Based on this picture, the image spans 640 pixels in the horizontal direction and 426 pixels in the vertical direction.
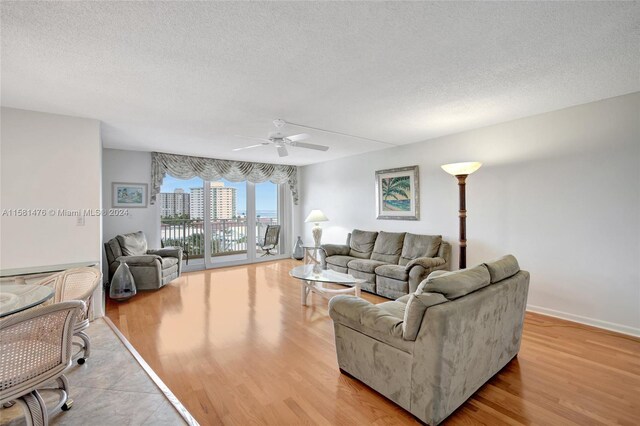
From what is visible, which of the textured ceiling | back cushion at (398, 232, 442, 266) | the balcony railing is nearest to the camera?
the textured ceiling

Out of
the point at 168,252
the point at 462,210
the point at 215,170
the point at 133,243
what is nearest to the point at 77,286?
the point at 133,243

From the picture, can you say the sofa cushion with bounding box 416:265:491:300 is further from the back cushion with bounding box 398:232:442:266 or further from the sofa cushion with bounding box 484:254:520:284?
the back cushion with bounding box 398:232:442:266

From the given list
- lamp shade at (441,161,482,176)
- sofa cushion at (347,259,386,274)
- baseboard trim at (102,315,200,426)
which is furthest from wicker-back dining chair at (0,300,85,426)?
lamp shade at (441,161,482,176)

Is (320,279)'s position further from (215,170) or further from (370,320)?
(215,170)

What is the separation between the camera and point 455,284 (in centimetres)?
184

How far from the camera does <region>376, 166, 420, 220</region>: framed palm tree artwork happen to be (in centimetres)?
504

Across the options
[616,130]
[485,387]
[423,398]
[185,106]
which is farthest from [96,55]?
[616,130]

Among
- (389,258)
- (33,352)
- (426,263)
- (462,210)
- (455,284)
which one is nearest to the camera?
(33,352)

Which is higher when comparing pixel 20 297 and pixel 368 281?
pixel 20 297

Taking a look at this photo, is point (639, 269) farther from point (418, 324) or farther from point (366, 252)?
point (366, 252)

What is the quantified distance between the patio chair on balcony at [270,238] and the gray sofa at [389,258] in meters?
2.13

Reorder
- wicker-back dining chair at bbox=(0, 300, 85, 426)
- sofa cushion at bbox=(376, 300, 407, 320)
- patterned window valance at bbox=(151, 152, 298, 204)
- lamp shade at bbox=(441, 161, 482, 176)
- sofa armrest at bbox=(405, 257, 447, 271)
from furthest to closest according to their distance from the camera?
1. patterned window valance at bbox=(151, 152, 298, 204)
2. sofa armrest at bbox=(405, 257, 447, 271)
3. lamp shade at bbox=(441, 161, 482, 176)
4. sofa cushion at bbox=(376, 300, 407, 320)
5. wicker-back dining chair at bbox=(0, 300, 85, 426)

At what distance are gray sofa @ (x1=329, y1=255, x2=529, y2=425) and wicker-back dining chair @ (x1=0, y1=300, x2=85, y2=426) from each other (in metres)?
1.70

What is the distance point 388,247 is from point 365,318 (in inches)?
121
